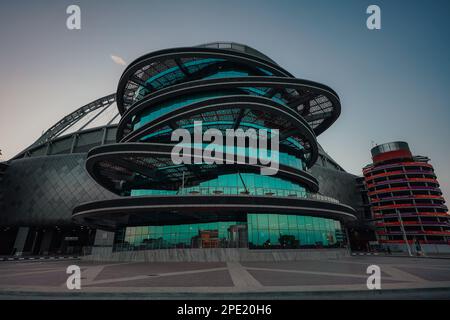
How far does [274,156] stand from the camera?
107 ft

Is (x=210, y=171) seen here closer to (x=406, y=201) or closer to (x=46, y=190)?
(x=46, y=190)

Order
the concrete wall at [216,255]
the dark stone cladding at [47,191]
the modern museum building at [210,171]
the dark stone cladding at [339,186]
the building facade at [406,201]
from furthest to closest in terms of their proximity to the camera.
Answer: the building facade at [406,201], the dark stone cladding at [339,186], the dark stone cladding at [47,191], the modern museum building at [210,171], the concrete wall at [216,255]

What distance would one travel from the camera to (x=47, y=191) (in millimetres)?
51875

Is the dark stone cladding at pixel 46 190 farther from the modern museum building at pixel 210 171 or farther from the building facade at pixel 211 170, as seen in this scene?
the building facade at pixel 211 170

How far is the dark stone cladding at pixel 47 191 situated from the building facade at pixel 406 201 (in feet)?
262

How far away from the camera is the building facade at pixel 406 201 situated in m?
67.2

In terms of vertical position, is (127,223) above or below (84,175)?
below

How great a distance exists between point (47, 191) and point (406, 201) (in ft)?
335

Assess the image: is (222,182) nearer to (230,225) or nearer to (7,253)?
(230,225)

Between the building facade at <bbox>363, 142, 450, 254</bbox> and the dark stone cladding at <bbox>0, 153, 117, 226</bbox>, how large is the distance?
7999cm

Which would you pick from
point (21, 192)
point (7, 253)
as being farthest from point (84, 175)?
point (7, 253)

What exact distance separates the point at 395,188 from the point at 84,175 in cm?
9254

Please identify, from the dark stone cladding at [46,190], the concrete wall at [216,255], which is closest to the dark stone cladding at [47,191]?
the dark stone cladding at [46,190]

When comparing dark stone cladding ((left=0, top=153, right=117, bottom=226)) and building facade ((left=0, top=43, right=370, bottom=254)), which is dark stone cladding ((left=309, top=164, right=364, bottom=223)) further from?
dark stone cladding ((left=0, top=153, right=117, bottom=226))
